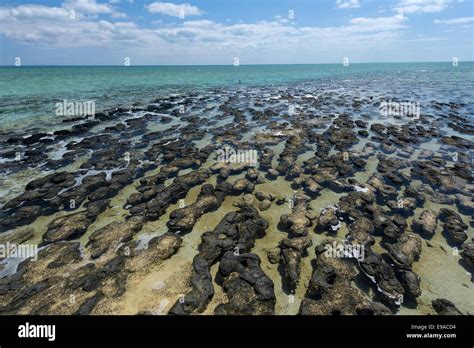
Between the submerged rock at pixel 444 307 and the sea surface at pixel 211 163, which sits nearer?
the submerged rock at pixel 444 307

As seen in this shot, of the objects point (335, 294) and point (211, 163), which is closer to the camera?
point (335, 294)

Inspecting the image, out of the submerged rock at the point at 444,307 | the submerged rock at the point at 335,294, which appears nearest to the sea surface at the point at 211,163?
the submerged rock at the point at 444,307

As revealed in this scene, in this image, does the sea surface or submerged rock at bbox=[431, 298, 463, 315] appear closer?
submerged rock at bbox=[431, 298, 463, 315]

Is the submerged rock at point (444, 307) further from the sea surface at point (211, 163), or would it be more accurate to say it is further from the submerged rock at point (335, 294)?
the submerged rock at point (335, 294)

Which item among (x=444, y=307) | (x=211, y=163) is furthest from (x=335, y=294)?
(x=211, y=163)

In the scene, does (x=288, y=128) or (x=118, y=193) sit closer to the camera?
(x=118, y=193)

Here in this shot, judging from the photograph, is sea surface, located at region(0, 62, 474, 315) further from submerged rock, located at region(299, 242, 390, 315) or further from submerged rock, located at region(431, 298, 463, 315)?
submerged rock, located at region(299, 242, 390, 315)

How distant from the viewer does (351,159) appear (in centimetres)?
2125

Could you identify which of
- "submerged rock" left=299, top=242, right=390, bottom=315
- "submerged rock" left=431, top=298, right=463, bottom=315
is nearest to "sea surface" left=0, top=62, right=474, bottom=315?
"submerged rock" left=431, top=298, right=463, bottom=315

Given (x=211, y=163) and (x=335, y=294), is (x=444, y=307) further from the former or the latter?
(x=211, y=163)

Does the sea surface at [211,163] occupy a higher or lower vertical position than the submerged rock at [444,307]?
higher
